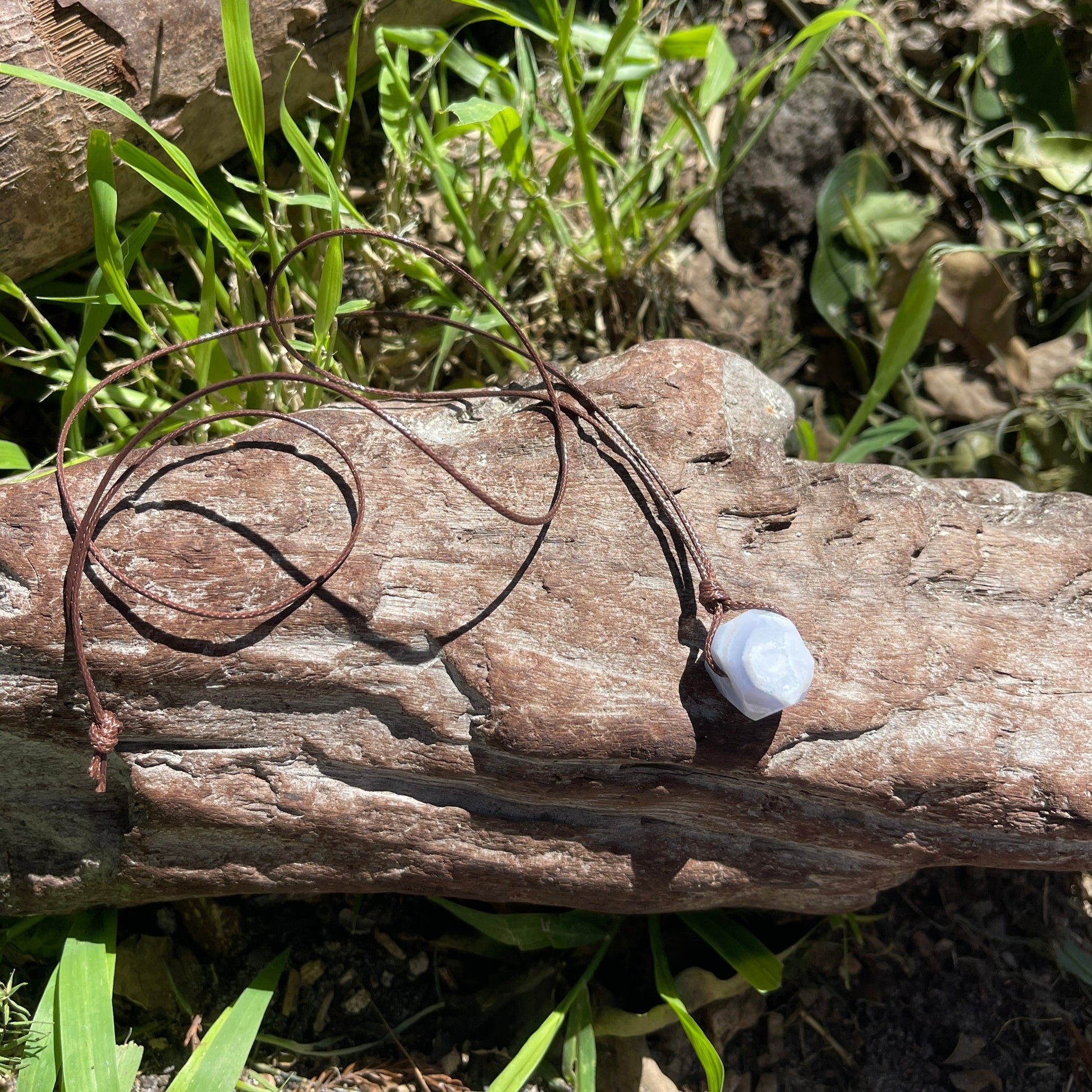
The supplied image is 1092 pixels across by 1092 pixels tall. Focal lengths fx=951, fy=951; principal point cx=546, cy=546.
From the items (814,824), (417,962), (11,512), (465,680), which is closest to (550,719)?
(465,680)

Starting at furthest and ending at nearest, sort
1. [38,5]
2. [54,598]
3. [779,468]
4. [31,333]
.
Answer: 1. [31,333]
2. [779,468]
3. [38,5]
4. [54,598]

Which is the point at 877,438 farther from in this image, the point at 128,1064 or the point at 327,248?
the point at 128,1064

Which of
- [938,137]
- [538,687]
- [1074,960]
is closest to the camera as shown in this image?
[538,687]

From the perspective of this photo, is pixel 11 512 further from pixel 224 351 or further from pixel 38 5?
pixel 38 5

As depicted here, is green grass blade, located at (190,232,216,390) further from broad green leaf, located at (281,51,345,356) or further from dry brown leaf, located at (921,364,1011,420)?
dry brown leaf, located at (921,364,1011,420)

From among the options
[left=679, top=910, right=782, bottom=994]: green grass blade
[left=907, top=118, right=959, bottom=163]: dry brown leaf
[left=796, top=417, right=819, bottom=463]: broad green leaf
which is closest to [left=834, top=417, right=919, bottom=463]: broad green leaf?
[left=796, top=417, right=819, bottom=463]: broad green leaf

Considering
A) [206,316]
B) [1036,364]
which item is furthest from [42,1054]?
[1036,364]

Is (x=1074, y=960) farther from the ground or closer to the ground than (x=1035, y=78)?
closer to the ground
